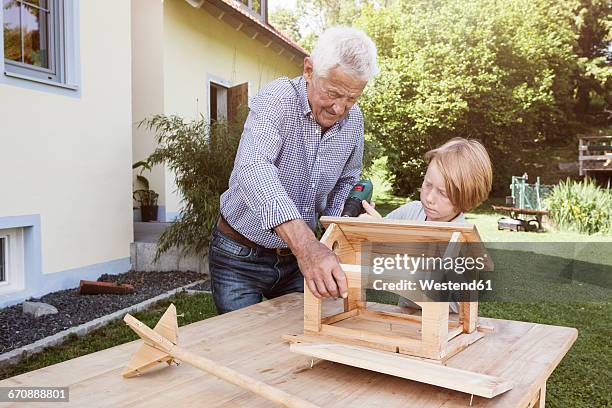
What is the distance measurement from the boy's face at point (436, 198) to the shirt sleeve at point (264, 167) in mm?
648

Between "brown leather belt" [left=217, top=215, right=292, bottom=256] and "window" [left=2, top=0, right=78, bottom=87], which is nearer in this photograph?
"brown leather belt" [left=217, top=215, right=292, bottom=256]

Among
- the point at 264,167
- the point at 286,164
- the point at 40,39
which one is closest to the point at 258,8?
the point at 40,39

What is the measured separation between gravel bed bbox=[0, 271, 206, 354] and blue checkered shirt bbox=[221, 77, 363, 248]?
279cm

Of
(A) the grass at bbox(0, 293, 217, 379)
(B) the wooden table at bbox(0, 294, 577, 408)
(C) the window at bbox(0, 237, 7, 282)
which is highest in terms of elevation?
(B) the wooden table at bbox(0, 294, 577, 408)

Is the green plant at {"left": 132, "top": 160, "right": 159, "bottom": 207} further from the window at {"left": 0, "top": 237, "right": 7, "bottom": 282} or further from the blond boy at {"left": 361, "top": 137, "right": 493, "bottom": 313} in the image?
the blond boy at {"left": 361, "top": 137, "right": 493, "bottom": 313}

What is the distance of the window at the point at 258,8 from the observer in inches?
438

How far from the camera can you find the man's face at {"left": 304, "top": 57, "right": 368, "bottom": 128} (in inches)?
73.0

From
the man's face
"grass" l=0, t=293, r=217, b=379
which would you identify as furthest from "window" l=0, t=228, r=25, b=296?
the man's face

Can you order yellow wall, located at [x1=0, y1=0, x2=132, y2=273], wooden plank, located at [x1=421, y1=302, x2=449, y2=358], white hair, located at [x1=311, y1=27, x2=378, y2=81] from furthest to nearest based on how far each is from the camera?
yellow wall, located at [x1=0, y1=0, x2=132, y2=273]
white hair, located at [x1=311, y1=27, x2=378, y2=81]
wooden plank, located at [x1=421, y1=302, x2=449, y2=358]

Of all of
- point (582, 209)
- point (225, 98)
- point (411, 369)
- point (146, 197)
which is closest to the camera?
point (411, 369)

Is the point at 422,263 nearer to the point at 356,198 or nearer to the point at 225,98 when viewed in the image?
the point at 356,198

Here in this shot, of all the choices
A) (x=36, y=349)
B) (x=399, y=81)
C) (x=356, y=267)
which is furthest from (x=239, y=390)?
(x=399, y=81)

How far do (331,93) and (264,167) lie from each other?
1.24 feet

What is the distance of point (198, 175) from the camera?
6328 millimetres
